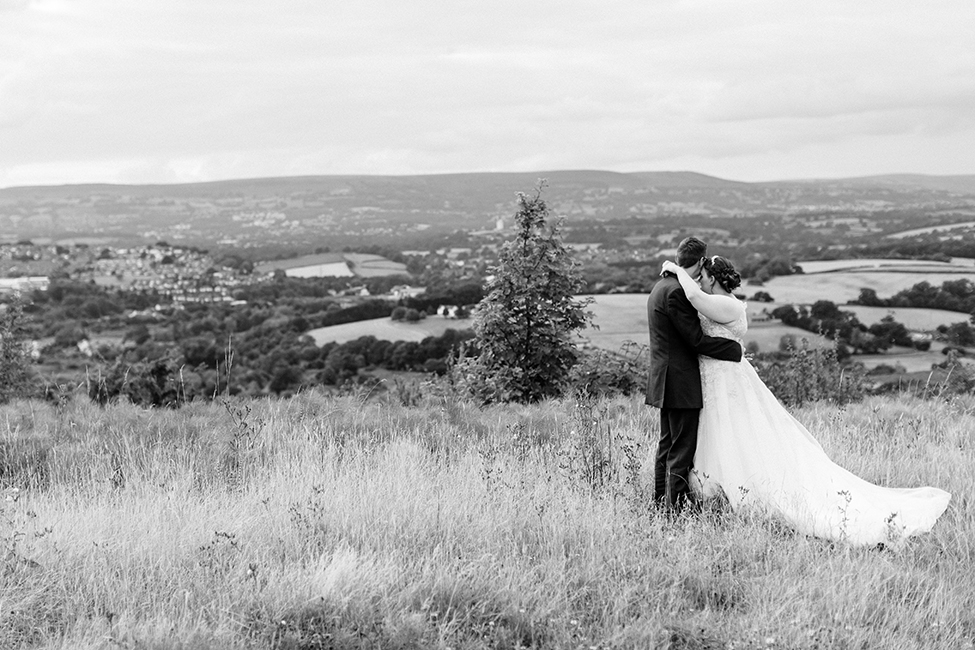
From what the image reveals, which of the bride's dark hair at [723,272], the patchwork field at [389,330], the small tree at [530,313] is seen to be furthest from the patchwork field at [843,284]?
the bride's dark hair at [723,272]

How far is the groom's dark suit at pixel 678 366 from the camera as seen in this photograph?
586cm

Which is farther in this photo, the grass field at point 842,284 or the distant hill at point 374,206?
the distant hill at point 374,206

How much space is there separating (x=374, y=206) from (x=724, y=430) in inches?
7026

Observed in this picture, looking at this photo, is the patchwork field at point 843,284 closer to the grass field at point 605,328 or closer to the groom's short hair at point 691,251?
the grass field at point 605,328

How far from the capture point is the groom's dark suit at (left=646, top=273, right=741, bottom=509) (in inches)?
231

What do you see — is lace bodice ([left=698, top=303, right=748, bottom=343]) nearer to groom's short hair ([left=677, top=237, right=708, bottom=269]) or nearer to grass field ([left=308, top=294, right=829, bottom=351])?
groom's short hair ([left=677, top=237, right=708, bottom=269])

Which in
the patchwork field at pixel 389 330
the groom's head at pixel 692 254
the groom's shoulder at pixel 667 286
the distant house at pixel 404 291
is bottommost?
the patchwork field at pixel 389 330

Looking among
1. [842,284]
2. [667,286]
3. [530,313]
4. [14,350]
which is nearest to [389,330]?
[14,350]

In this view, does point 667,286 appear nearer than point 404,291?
Yes

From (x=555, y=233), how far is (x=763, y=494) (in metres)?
7.49

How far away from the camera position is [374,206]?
181m

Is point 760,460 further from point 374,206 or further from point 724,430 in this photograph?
point 374,206

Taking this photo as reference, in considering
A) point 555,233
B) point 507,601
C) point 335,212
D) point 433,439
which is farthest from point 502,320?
point 335,212

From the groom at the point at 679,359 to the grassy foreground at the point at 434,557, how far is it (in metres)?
0.33
